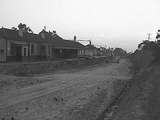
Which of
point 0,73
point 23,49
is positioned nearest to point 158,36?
point 23,49

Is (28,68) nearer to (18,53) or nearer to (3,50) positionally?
(3,50)

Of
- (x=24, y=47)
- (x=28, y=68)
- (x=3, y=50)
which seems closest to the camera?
(x=28, y=68)

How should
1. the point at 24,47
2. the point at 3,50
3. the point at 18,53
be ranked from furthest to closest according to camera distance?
the point at 24,47
the point at 18,53
the point at 3,50

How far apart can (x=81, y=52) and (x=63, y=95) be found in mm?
59222

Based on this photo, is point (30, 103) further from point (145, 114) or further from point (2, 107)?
point (145, 114)

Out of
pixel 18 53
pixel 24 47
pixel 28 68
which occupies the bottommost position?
pixel 28 68

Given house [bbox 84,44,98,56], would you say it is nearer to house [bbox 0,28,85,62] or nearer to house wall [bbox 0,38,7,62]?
house [bbox 0,28,85,62]

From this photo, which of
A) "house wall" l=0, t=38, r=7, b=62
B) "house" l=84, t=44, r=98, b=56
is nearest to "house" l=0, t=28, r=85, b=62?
"house wall" l=0, t=38, r=7, b=62

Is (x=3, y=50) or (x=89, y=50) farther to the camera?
(x=89, y=50)

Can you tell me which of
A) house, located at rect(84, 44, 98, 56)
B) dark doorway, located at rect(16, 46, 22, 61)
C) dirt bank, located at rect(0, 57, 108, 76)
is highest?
house, located at rect(84, 44, 98, 56)

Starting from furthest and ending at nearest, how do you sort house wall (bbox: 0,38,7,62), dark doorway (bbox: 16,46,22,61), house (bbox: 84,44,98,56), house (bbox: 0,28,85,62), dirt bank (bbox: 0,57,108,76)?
house (bbox: 84,44,98,56), dark doorway (bbox: 16,46,22,61), house (bbox: 0,28,85,62), house wall (bbox: 0,38,7,62), dirt bank (bbox: 0,57,108,76)

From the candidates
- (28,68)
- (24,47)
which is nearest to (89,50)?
(24,47)

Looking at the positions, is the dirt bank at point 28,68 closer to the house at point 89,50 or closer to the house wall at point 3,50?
the house wall at point 3,50

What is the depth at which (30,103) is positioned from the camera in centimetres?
1312
